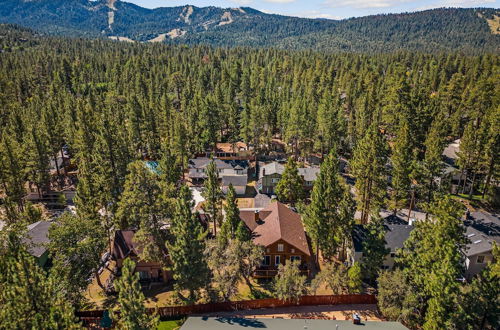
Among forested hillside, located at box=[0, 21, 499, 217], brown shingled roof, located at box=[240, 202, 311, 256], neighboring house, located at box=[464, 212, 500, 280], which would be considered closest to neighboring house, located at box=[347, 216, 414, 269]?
brown shingled roof, located at box=[240, 202, 311, 256]

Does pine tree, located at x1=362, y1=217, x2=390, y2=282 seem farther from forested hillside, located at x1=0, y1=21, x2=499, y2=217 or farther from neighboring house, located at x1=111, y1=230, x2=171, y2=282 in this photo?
neighboring house, located at x1=111, y1=230, x2=171, y2=282

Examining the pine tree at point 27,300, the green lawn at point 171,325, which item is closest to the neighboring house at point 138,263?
the green lawn at point 171,325

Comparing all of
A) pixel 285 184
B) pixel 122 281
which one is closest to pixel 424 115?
pixel 285 184

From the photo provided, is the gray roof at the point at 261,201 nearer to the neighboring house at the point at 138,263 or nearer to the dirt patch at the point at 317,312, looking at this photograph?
the neighboring house at the point at 138,263

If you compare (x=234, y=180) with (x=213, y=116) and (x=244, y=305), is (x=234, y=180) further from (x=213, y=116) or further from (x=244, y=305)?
(x=244, y=305)

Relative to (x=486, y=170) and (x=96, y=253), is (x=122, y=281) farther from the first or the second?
(x=486, y=170)

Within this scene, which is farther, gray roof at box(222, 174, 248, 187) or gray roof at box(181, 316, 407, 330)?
gray roof at box(222, 174, 248, 187)

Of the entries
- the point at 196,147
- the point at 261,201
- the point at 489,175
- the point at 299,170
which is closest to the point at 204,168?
the point at 196,147
